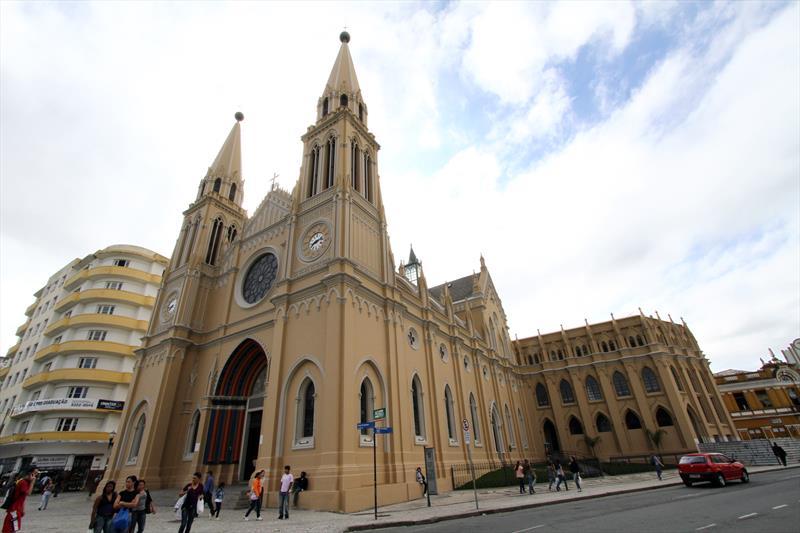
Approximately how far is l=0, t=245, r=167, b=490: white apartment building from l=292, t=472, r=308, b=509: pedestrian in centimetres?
2366

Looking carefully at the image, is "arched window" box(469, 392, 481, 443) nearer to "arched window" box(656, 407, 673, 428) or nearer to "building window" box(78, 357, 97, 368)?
"arched window" box(656, 407, 673, 428)

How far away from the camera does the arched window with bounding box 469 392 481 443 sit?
27.2 m

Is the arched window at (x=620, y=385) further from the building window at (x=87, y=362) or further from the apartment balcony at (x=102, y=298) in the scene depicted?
the building window at (x=87, y=362)

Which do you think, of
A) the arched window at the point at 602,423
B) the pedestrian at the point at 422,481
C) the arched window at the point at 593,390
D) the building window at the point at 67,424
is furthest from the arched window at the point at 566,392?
the building window at the point at 67,424

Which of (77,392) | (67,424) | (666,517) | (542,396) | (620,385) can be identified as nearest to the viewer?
(666,517)

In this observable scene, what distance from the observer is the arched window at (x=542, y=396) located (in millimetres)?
41334

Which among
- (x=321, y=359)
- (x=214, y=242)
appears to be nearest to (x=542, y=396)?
(x=321, y=359)

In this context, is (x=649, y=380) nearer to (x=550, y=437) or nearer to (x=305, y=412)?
(x=550, y=437)

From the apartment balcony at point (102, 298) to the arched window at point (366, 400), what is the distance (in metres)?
28.2

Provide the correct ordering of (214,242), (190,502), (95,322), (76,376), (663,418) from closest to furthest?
(190,502) → (214,242) → (76,376) → (95,322) → (663,418)

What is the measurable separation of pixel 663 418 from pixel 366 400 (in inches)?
1258

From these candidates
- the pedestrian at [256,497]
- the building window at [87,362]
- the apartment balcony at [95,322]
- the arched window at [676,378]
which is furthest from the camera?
the arched window at [676,378]

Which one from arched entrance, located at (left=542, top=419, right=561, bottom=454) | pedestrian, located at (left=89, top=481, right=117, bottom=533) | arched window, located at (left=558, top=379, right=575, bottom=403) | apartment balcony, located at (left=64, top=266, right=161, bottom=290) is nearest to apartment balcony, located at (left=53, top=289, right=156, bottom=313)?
apartment balcony, located at (left=64, top=266, right=161, bottom=290)

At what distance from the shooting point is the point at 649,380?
123 ft
